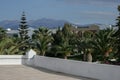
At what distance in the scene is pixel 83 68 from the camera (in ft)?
53.1

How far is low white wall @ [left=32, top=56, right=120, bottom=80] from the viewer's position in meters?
14.2

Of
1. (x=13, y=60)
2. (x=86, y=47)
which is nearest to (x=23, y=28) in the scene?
(x=86, y=47)

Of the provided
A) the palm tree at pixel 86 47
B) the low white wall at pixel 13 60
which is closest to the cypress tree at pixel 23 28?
the palm tree at pixel 86 47

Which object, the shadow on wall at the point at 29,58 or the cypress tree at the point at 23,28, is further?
the cypress tree at the point at 23,28

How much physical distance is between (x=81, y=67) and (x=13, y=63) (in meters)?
7.42

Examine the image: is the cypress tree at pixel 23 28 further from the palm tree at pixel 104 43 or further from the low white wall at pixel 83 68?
the low white wall at pixel 83 68

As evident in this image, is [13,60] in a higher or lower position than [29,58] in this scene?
lower

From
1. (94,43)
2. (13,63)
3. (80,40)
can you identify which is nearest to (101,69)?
(13,63)

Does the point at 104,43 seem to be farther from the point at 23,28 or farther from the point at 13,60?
the point at 23,28

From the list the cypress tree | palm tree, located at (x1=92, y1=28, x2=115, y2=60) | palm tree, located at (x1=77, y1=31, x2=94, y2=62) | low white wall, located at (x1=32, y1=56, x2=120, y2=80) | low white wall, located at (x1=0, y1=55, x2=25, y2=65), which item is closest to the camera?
low white wall, located at (x1=32, y1=56, x2=120, y2=80)

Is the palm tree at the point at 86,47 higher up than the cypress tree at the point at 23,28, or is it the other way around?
the cypress tree at the point at 23,28

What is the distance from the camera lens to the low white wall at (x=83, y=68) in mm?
14216

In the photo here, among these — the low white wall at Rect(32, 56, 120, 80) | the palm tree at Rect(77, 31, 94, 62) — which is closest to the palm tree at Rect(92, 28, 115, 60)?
the palm tree at Rect(77, 31, 94, 62)

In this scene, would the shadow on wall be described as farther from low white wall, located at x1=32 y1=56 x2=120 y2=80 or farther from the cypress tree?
the cypress tree
